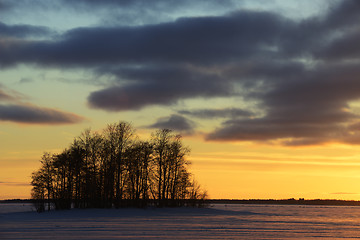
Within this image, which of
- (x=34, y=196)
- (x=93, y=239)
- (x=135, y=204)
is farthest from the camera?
(x=135, y=204)

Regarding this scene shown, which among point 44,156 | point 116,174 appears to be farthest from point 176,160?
point 44,156

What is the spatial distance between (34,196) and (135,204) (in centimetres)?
2051

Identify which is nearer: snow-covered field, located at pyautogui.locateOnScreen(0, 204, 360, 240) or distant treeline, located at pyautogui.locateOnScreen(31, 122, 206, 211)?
snow-covered field, located at pyautogui.locateOnScreen(0, 204, 360, 240)

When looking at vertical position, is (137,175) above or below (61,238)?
above

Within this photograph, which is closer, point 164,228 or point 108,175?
point 164,228

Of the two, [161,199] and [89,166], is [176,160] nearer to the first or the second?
[161,199]

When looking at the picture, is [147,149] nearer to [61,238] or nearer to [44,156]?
[44,156]

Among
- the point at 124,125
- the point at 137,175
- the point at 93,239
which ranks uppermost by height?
the point at 124,125

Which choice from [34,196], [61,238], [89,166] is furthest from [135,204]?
[61,238]

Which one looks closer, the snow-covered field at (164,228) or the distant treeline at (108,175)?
the snow-covered field at (164,228)

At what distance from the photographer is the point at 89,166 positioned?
332 ft

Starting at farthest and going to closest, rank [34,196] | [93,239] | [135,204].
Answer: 1. [135,204]
2. [34,196]
3. [93,239]

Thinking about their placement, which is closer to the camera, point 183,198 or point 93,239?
point 93,239

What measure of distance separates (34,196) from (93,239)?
206 feet
